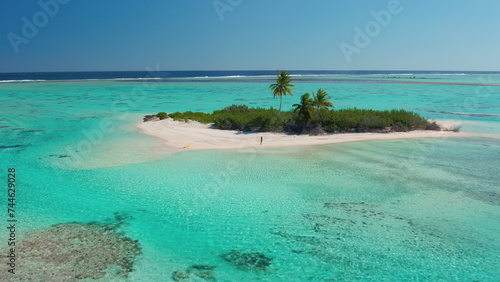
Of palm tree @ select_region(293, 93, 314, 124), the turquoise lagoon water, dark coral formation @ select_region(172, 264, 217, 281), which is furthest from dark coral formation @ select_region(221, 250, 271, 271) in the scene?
palm tree @ select_region(293, 93, 314, 124)

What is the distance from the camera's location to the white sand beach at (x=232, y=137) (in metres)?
29.3

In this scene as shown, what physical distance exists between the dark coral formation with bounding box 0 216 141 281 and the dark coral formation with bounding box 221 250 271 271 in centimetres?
320

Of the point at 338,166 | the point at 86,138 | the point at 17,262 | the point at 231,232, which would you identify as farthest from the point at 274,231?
the point at 86,138

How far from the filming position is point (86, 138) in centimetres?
3162

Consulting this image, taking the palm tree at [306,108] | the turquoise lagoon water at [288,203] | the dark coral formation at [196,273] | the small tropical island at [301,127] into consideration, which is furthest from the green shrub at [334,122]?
the dark coral formation at [196,273]

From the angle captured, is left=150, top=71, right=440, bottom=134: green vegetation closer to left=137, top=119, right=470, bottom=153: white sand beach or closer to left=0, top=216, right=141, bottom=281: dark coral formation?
left=137, top=119, right=470, bottom=153: white sand beach

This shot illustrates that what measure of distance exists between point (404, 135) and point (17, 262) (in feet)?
106

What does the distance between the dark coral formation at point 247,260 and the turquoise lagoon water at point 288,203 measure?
232 millimetres

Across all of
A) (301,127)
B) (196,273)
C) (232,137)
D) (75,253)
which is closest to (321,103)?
(301,127)

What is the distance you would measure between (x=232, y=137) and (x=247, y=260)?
21.0 metres

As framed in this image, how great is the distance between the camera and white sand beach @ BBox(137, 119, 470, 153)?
2930cm

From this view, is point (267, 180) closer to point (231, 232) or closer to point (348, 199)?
point (348, 199)

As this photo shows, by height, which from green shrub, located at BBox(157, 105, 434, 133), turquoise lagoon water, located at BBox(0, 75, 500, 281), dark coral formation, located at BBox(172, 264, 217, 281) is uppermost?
green shrub, located at BBox(157, 105, 434, 133)

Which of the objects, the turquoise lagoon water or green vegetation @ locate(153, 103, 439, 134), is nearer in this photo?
the turquoise lagoon water
